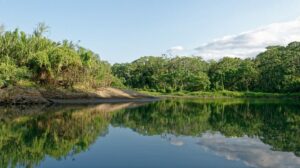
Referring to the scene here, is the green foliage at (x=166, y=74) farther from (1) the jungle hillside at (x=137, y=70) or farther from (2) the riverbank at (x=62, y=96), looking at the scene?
(2) the riverbank at (x=62, y=96)

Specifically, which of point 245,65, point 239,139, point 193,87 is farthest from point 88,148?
point 245,65

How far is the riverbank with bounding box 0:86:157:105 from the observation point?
4544 cm

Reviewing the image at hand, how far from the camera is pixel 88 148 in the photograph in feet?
53.6

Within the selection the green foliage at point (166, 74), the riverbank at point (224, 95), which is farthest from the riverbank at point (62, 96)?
the green foliage at point (166, 74)

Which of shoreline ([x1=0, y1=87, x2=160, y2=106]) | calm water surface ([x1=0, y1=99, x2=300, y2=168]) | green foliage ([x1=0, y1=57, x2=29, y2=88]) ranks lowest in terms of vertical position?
calm water surface ([x1=0, y1=99, x2=300, y2=168])

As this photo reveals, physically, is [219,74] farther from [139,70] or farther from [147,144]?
[147,144]

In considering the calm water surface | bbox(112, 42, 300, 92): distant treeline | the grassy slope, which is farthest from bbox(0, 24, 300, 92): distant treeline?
the calm water surface

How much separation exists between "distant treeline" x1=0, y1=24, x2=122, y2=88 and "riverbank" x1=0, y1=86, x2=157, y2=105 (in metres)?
2.35

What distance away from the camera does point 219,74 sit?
297 feet

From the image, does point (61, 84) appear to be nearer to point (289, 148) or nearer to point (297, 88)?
point (289, 148)

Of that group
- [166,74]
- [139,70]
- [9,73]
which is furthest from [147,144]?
[139,70]

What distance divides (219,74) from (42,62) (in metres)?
53.0

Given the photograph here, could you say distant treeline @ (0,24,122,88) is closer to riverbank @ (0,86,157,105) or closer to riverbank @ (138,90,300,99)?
riverbank @ (0,86,157,105)

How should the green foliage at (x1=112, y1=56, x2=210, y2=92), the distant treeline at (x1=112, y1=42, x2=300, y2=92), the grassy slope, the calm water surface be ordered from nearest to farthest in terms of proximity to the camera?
the calm water surface → the grassy slope → the distant treeline at (x1=112, y1=42, x2=300, y2=92) → the green foliage at (x1=112, y1=56, x2=210, y2=92)
